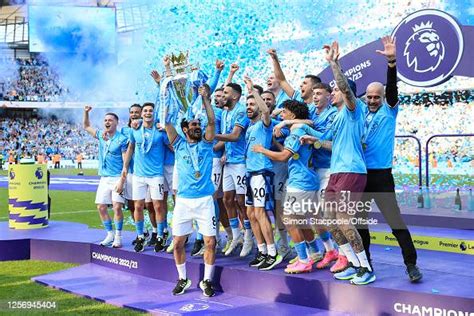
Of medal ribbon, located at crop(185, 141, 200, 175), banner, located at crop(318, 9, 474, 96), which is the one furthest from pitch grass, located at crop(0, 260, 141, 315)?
banner, located at crop(318, 9, 474, 96)

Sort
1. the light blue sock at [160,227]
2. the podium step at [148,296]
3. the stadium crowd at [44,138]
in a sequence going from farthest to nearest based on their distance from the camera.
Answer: the stadium crowd at [44,138] < the light blue sock at [160,227] < the podium step at [148,296]

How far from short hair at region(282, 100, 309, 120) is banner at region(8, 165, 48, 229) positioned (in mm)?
5440

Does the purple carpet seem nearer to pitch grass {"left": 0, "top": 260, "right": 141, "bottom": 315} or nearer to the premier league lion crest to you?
the premier league lion crest

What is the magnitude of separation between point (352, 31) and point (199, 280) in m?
8.09

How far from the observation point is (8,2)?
45688mm

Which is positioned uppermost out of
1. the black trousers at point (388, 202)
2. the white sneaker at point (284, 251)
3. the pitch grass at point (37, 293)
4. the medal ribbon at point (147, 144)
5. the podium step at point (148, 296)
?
the medal ribbon at point (147, 144)

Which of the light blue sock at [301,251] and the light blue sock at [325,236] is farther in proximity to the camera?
the light blue sock at [325,236]

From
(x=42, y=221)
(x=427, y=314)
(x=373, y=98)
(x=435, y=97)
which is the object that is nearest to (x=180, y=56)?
(x=373, y=98)

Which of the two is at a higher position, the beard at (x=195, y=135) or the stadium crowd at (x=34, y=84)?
the stadium crowd at (x=34, y=84)

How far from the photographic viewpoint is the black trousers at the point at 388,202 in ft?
16.6

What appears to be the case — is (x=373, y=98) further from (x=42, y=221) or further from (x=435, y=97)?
(x=435, y=97)

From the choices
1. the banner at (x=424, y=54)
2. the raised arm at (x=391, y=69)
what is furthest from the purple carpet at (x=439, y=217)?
the raised arm at (x=391, y=69)

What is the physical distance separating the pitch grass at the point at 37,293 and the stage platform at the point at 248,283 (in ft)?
0.50

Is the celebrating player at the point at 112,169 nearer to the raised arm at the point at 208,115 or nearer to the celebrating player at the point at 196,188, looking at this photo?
the celebrating player at the point at 196,188
